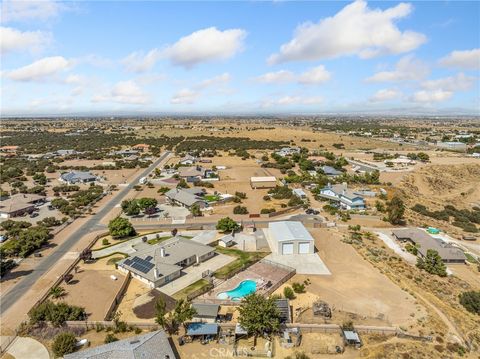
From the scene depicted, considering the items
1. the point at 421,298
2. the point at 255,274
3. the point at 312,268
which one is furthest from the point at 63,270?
the point at 421,298

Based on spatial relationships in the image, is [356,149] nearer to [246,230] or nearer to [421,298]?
[246,230]

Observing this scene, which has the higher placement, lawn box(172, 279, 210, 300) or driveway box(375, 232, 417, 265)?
lawn box(172, 279, 210, 300)

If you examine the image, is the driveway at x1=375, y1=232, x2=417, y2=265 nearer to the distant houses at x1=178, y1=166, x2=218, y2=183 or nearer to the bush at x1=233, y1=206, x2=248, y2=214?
the bush at x1=233, y1=206, x2=248, y2=214

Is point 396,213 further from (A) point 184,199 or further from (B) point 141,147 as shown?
(B) point 141,147

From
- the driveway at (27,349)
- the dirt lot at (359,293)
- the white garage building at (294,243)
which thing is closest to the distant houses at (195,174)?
the white garage building at (294,243)

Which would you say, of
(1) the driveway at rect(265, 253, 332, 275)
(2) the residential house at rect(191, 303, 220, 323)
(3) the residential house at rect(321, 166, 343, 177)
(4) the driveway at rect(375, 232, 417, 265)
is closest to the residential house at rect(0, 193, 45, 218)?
(2) the residential house at rect(191, 303, 220, 323)

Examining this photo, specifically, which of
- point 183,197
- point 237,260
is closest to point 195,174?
point 183,197

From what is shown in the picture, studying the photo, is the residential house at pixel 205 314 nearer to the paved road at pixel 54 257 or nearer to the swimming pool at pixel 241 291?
the swimming pool at pixel 241 291
